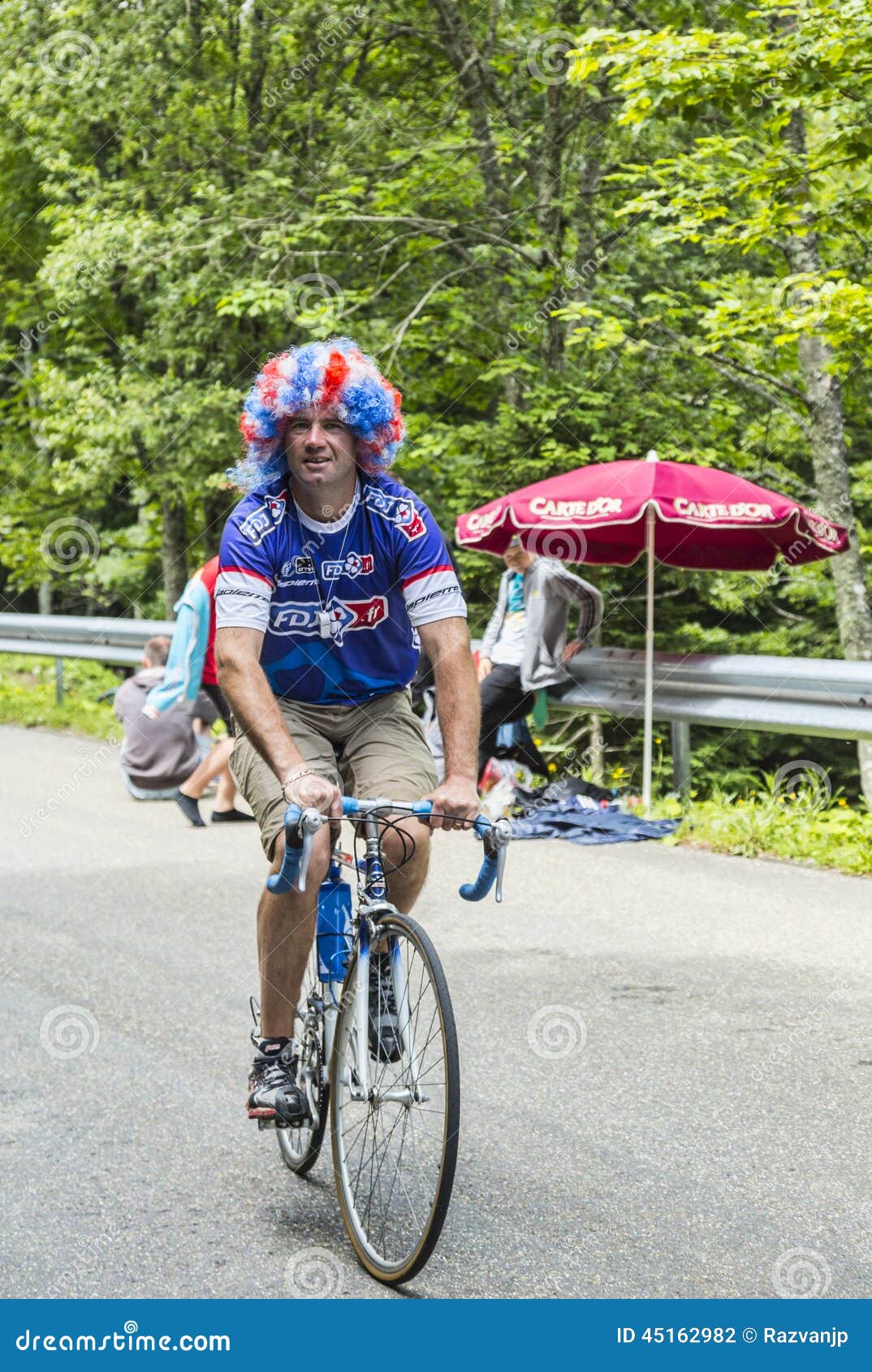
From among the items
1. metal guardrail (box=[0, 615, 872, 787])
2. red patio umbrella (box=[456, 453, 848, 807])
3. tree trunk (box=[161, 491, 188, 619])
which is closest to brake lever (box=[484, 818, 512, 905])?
metal guardrail (box=[0, 615, 872, 787])

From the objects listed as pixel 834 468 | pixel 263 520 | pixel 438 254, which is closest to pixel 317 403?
pixel 263 520

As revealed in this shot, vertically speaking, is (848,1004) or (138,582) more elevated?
(138,582)

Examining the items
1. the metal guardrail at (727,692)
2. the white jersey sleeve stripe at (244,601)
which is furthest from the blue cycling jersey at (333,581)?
the metal guardrail at (727,692)

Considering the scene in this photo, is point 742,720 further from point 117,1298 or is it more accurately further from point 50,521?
point 50,521

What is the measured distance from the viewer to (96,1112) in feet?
15.4

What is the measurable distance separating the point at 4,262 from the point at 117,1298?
22.4m

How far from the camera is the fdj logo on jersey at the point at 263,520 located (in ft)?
12.7

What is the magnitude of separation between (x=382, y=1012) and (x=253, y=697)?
79 centimetres

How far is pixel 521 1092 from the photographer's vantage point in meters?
4.81

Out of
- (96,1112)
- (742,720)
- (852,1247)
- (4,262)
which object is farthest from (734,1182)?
(4,262)

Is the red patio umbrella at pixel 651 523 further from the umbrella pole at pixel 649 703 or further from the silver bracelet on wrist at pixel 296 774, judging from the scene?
the silver bracelet on wrist at pixel 296 774

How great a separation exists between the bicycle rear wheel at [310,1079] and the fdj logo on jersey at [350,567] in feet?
3.01

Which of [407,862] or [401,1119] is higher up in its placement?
[407,862]

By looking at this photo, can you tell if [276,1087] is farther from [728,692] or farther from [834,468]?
[834,468]
